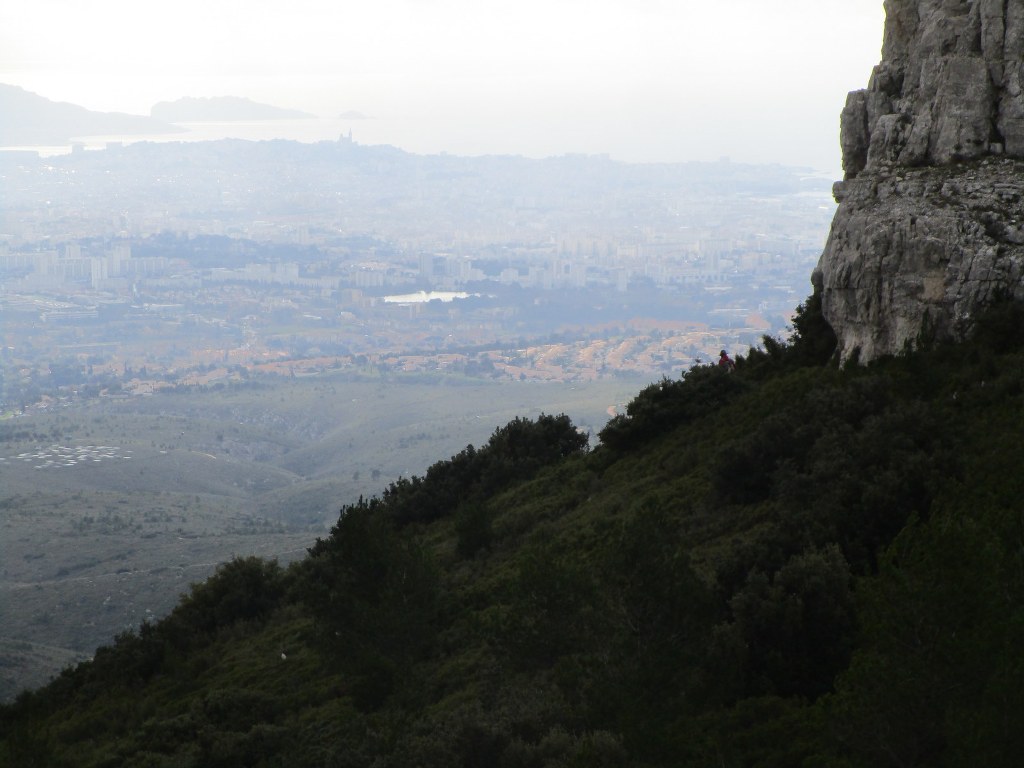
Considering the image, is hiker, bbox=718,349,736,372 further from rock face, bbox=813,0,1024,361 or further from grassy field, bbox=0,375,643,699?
grassy field, bbox=0,375,643,699

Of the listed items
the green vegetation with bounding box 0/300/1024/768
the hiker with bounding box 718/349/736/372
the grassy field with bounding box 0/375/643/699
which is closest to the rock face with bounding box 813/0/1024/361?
the green vegetation with bounding box 0/300/1024/768

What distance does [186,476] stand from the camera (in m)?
91.9

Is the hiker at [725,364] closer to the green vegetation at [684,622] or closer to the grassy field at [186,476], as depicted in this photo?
the green vegetation at [684,622]

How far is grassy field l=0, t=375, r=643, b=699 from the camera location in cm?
4475

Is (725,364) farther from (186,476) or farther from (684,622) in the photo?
(186,476)

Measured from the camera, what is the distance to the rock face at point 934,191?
17859mm

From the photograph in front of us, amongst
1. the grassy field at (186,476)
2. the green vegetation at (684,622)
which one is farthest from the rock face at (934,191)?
the grassy field at (186,476)

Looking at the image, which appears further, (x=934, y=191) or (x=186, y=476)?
(x=186, y=476)

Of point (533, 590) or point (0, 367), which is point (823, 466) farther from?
point (0, 367)

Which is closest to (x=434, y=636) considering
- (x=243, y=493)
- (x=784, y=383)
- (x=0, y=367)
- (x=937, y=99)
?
(x=784, y=383)

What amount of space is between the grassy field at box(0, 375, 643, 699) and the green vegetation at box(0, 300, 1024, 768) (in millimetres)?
17013

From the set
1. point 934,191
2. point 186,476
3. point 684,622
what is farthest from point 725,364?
point 186,476

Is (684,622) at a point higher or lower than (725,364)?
lower

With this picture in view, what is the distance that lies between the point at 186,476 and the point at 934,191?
81158mm
